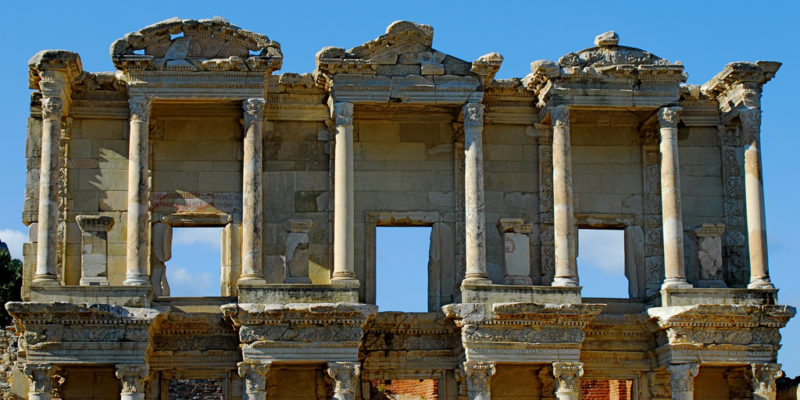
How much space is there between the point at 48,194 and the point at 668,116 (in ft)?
35.1

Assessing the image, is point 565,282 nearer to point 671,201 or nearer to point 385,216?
point 671,201

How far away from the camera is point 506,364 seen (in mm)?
23781

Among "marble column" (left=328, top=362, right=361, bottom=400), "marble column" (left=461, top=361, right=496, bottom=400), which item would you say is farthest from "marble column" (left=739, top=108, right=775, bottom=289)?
"marble column" (left=328, top=362, right=361, bottom=400)

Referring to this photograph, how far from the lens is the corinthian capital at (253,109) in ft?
76.4

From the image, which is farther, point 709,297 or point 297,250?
point 297,250

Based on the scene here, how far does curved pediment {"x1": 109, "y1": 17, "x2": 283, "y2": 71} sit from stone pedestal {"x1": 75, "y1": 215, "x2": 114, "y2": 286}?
271 centimetres

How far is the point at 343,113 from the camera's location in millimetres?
23578

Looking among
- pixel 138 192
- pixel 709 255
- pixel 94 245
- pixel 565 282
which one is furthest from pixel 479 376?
pixel 94 245

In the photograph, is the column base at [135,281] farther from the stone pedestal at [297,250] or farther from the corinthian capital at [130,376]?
the stone pedestal at [297,250]

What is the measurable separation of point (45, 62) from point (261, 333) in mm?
5813

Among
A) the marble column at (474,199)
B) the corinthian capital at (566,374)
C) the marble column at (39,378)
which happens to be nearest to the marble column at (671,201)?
the corinthian capital at (566,374)

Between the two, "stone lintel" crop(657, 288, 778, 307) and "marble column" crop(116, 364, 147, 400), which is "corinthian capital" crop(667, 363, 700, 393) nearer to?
"stone lintel" crop(657, 288, 778, 307)

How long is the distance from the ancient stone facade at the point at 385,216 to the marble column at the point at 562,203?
0.04 m

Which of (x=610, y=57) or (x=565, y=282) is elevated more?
(x=610, y=57)
